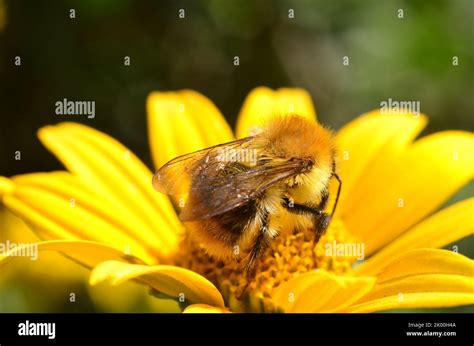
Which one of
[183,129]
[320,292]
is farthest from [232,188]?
[183,129]

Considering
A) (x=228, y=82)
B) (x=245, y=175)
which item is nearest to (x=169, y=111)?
(x=228, y=82)

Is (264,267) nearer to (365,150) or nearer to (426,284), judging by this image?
(426,284)

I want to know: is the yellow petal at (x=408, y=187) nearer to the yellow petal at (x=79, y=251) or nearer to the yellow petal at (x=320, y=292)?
the yellow petal at (x=320, y=292)

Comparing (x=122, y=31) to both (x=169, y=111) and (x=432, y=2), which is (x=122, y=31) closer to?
(x=169, y=111)
